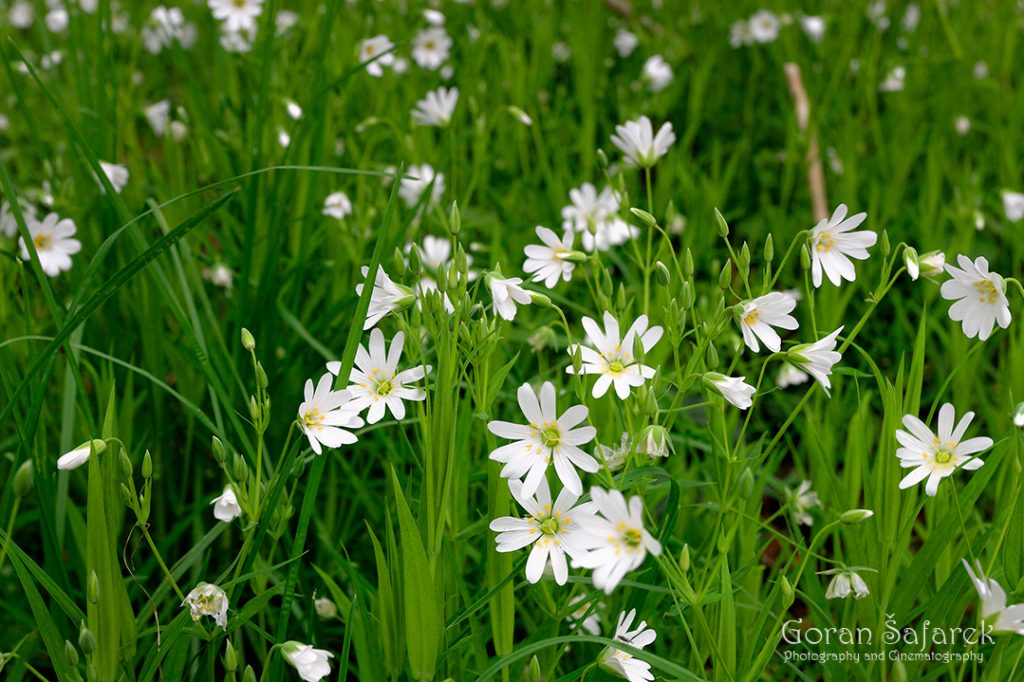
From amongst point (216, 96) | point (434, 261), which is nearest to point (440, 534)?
point (434, 261)

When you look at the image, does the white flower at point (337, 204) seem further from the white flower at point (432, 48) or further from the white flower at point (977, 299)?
the white flower at point (977, 299)

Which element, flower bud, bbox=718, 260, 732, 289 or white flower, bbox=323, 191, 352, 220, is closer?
flower bud, bbox=718, 260, 732, 289

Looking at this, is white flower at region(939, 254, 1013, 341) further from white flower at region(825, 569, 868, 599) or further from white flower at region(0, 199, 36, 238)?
white flower at region(0, 199, 36, 238)

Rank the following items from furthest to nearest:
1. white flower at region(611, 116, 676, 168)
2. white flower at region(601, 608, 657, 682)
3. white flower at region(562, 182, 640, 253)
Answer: white flower at region(562, 182, 640, 253) < white flower at region(611, 116, 676, 168) < white flower at region(601, 608, 657, 682)

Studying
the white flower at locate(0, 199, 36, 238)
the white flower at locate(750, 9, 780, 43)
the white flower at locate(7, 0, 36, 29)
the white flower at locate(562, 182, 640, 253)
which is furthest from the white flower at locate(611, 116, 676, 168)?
the white flower at locate(7, 0, 36, 29)

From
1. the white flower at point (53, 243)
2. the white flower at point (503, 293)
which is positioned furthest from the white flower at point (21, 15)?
the white flower at point (503, 293)

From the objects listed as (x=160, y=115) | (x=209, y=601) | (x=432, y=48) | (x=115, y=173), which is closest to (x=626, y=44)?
(x=432, y=48)

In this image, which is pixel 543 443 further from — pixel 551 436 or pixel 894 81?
pixel 894 81
